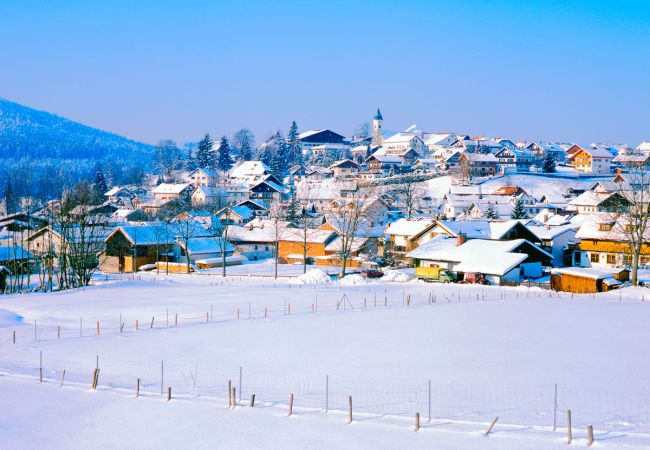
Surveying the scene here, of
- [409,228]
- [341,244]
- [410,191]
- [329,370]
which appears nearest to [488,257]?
[409,228]

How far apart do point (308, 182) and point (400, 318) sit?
86.5m

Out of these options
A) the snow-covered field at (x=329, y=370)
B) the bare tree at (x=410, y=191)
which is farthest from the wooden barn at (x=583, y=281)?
the bare tree at (x=410, y=191)

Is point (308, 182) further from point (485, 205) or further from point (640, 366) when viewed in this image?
point (640, 366)

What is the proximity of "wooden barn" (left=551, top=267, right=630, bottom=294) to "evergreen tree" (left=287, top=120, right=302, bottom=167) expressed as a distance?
110115 mm

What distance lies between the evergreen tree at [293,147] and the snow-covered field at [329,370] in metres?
114

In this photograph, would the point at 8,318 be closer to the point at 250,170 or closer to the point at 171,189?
the point at 171,189

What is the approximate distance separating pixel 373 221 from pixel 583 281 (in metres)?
45.0

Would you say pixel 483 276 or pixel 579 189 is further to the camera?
pixel 579 189

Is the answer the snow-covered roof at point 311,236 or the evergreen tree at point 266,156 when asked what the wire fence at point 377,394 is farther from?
the evergreen tree at point 266,156

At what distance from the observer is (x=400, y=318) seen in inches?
1080

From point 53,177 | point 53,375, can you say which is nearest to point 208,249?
point 53,375

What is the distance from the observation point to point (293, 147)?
14675cm

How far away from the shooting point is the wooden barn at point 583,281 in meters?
36.1

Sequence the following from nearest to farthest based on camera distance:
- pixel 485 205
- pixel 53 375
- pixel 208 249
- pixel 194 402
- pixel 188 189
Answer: pixel 194 402 → pixel 53 375 → pixel 208 249 → pixel 485 205 → pixel 188 189
